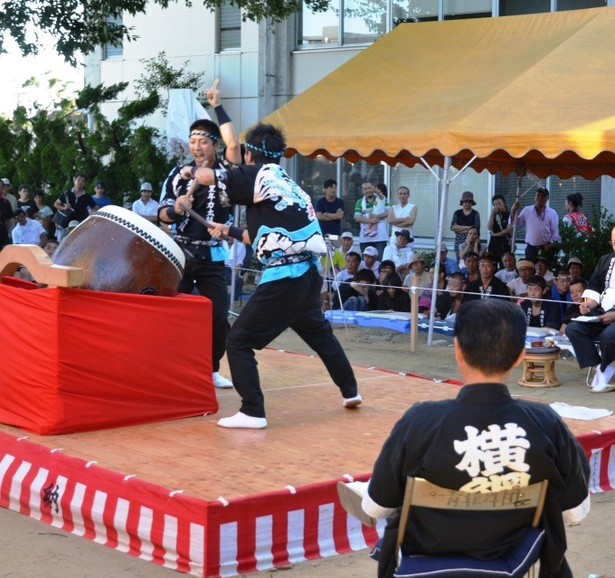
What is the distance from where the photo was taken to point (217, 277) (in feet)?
20.6

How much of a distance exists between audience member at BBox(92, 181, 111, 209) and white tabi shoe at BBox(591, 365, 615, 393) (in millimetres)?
9717

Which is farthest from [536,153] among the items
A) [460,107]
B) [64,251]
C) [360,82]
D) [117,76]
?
[117,76]

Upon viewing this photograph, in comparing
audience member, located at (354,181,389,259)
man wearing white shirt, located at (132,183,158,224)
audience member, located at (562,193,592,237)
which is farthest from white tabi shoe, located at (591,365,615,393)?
man wearing white shirt, located at (132,183,158,224)

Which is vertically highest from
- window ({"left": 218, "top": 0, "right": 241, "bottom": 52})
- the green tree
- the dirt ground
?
window ({"left": 218, "top": 0, "right": 241, "bottom": 52})

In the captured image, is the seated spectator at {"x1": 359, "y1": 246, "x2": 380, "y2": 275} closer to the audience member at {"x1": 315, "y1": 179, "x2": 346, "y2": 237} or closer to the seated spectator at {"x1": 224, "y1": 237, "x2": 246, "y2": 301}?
the audience member at {"x1": 315, "y1": 179, "x2": 346, "y2": 237}

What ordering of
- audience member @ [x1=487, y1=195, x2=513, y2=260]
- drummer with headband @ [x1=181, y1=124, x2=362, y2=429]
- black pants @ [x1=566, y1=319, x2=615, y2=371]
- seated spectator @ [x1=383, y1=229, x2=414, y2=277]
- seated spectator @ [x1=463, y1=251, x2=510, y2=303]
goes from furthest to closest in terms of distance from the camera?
audience member @ [x1=487, y1=195, x2=513, y2=260], seated spectator @ [x1=383, y1=229, x2=414, y2=277], seated spectator @ [x1=463, y1=251, x2=510, y2=303], black pants @ [x1=566, y1=319, x2=615, y2=371], drummer with headband @ [x1=181, y1=124, x2=362, y2=429]

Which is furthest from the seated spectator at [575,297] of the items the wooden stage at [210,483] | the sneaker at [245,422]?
the sneaker at [245,422]

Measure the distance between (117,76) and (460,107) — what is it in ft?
38.8

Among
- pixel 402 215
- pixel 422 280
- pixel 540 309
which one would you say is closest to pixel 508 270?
pixel 422 280

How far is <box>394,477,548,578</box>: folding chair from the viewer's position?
270 cm

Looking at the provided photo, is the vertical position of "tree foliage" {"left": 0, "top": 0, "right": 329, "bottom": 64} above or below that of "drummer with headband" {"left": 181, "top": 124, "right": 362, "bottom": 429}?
above

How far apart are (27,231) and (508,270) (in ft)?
24.6

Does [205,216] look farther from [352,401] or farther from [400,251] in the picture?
[400,251]

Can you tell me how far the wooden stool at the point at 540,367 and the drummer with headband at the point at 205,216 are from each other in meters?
3.22
